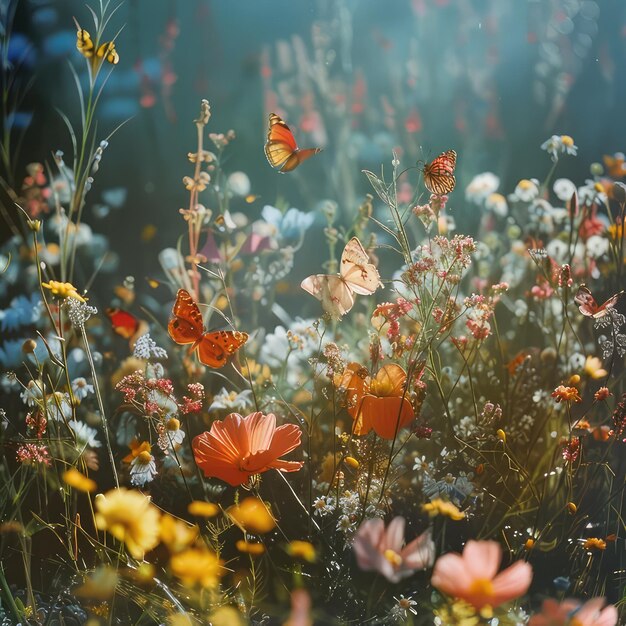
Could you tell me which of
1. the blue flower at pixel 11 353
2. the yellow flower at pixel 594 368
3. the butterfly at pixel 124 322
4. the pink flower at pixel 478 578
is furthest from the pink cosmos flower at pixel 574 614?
the blue flower at pixel 11 353

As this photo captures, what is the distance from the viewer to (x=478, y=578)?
900 mm

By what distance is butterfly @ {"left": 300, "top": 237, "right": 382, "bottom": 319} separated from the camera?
0.97 meters

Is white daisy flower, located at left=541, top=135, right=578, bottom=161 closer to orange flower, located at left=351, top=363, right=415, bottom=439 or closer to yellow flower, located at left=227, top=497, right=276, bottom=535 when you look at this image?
orange flower, located at left=351, top=363, right=415, bottom=439

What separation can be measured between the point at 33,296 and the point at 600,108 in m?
0.78

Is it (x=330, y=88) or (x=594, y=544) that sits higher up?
(x=330, y=88)

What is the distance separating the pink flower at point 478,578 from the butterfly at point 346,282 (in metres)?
0.32

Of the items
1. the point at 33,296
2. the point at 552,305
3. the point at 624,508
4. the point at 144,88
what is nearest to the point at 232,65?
the point at 144,88

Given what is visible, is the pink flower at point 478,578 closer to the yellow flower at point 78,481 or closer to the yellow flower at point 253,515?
the yellow flower at point 253,515

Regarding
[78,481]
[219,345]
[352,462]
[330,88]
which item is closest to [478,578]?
[352,462]

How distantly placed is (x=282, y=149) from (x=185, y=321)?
0.25m

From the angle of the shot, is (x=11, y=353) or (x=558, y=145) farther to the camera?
(x=11, y=353)

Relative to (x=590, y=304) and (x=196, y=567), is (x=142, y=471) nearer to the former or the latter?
(x=196, y=567)

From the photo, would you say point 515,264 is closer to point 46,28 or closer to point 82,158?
point 82,158

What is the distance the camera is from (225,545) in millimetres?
1023
